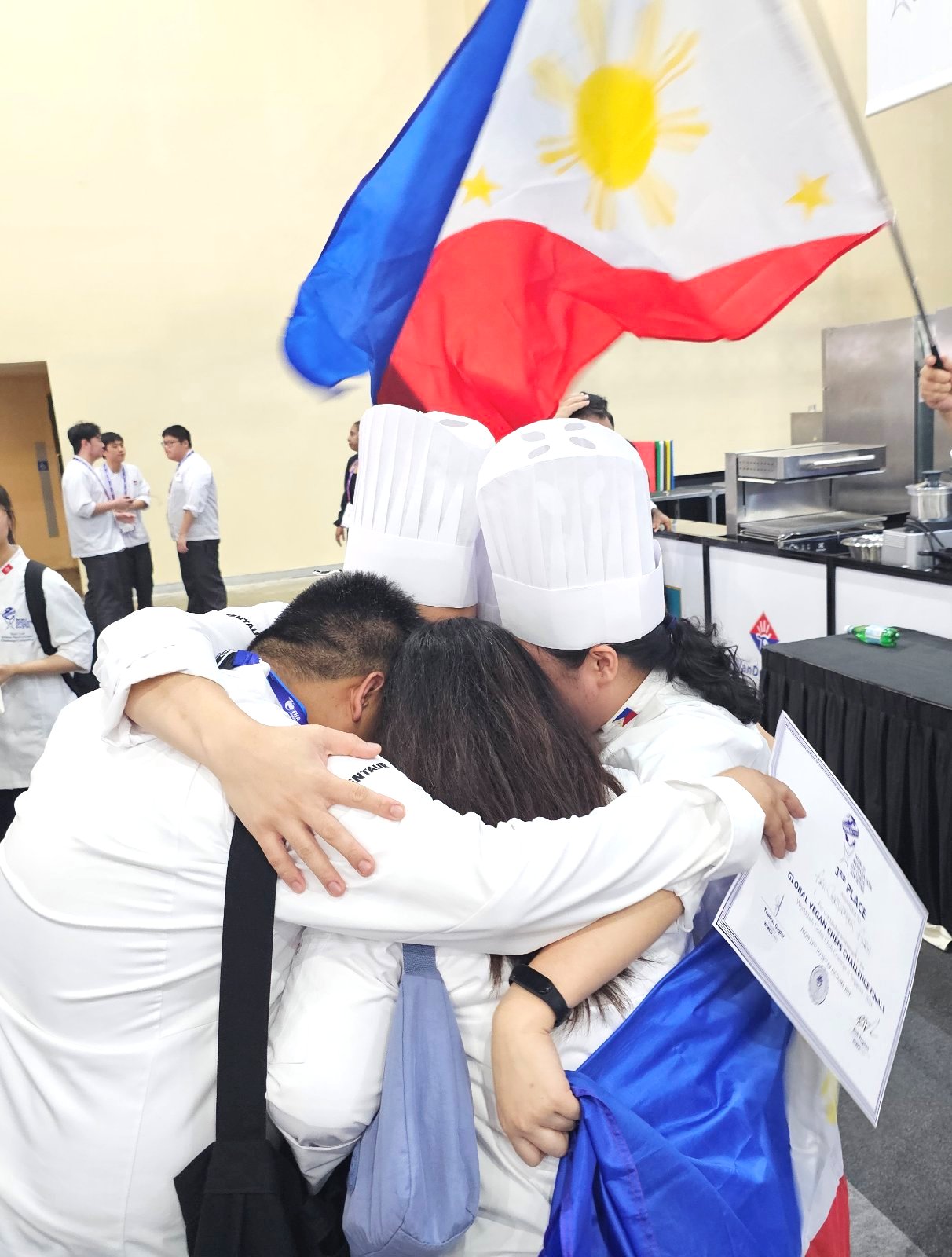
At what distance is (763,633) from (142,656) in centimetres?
310

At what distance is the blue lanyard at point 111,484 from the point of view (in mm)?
6707

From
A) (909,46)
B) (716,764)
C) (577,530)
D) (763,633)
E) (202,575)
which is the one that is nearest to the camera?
(716,764)

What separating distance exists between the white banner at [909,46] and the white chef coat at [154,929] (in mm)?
1917

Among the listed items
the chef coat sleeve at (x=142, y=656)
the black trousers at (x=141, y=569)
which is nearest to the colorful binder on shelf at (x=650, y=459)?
the black trousers at (x=141, y=569)

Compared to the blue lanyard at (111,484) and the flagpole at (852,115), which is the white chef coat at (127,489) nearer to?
the blue lanyard at (111,484)

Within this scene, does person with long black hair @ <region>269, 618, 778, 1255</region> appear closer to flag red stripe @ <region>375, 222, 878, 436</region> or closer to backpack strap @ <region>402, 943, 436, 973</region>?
backpack strap @ <region>402, 943, 436, 973</region>

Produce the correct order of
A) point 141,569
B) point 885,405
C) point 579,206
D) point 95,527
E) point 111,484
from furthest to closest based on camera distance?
point 141,569
point 111,484
point 95,527
point 885,405
point 579,206

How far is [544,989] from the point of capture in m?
0.84

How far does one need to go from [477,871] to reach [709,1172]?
0.32m

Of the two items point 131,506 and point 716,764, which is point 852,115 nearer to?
point 716,764

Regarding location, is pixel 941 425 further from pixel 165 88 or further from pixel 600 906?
pixel 165 88

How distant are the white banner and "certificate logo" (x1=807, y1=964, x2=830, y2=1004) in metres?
1.87

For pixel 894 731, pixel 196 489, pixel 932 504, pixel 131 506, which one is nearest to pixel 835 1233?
pixel 894 731

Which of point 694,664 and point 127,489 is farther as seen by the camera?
point 127,489
